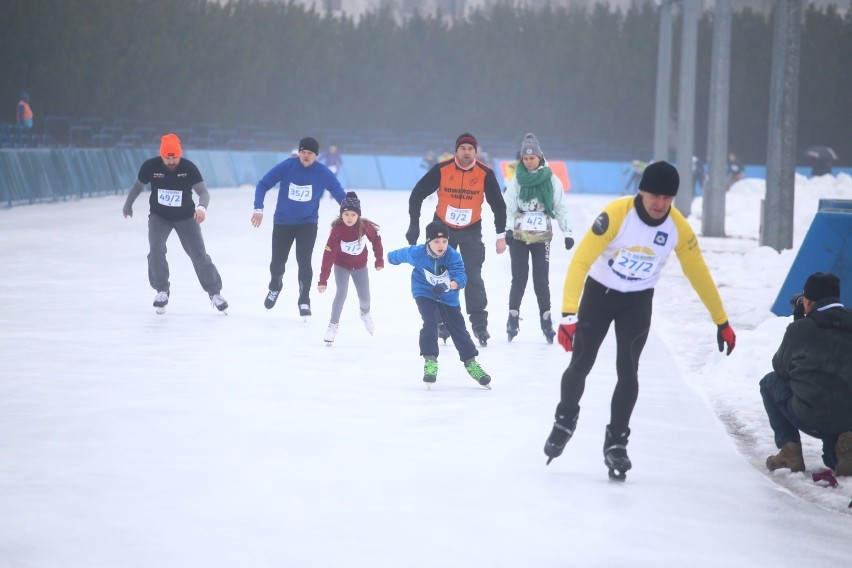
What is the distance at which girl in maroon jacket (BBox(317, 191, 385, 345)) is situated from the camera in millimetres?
12180

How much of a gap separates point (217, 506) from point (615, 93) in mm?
64772

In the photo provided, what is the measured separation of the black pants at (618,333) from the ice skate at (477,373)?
259 cm

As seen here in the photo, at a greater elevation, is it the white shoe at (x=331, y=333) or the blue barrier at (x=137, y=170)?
the white shoe at (x=331, y=333)

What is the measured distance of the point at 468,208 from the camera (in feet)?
40.7

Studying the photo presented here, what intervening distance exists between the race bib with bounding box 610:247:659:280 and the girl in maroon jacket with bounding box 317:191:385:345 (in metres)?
5.06

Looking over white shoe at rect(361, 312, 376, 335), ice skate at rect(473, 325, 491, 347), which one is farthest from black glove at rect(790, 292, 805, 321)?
white shoe at rect(361, 312, 376, 335)

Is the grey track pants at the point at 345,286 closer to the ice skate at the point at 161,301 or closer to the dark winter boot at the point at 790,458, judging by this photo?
the ice skate at the point at 161,301

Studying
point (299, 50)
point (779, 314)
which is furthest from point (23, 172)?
point (299, 50)

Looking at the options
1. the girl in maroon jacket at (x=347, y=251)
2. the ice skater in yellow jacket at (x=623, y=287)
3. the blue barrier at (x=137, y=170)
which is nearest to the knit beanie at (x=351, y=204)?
the girl in maroon jacket at (x=347, y=251)

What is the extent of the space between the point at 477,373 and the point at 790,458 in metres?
2.97

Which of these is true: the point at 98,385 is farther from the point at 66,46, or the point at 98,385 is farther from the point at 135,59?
the point at 135,59

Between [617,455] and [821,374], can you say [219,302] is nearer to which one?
[617,455]

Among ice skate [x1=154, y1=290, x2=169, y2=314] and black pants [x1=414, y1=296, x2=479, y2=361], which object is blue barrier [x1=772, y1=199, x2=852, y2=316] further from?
ice skate [x1=154, y1=290, x2=169, y2=314]

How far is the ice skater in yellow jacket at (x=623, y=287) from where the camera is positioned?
693 cm
